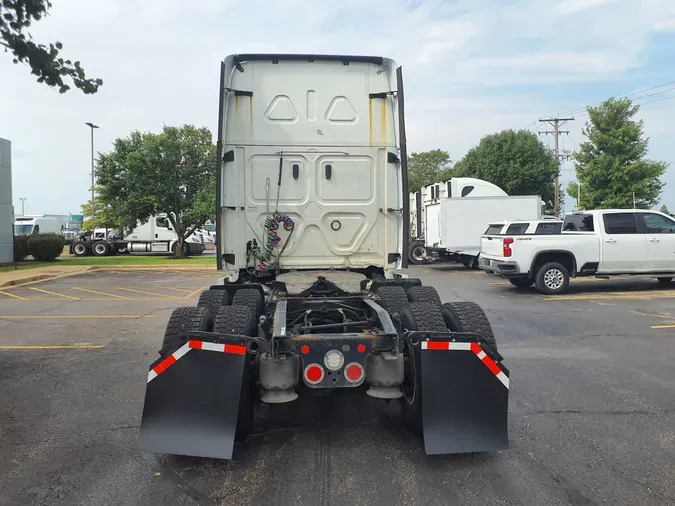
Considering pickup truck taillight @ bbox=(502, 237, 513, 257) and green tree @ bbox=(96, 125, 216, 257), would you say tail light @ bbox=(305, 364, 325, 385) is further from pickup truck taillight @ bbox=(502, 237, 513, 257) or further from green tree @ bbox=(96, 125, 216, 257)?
green tree @ bbox=(96, 125, 216, 257)

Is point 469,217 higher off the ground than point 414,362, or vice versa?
point 469,217

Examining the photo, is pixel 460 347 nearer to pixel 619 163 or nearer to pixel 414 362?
pixel 414 362

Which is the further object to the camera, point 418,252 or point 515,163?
point 515,163

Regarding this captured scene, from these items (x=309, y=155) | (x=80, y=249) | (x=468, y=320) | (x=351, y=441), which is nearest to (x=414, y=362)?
(x=468, y=320)

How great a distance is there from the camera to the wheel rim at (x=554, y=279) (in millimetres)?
12906

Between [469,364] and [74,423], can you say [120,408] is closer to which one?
[74,423]

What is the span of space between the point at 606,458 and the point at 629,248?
10556mm

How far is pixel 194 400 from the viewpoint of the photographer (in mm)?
3693

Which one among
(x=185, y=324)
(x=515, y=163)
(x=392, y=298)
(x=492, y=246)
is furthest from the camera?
→ (x=515, y=163)

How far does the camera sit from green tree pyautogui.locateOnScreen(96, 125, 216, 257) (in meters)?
25.0

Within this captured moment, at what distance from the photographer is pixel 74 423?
184 inches

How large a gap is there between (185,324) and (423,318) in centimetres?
180

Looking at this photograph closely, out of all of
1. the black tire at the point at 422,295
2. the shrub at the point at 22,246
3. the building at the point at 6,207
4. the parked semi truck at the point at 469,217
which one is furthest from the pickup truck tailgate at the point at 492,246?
the shrub at the point at 22,246

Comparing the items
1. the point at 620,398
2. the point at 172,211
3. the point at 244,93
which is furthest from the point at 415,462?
the point at 172,211
